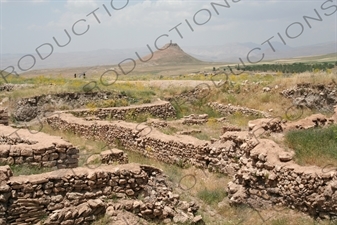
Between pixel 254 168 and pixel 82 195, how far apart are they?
3389mm

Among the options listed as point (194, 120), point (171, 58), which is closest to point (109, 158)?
point (194, 120)

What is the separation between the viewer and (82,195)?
629 centimetres

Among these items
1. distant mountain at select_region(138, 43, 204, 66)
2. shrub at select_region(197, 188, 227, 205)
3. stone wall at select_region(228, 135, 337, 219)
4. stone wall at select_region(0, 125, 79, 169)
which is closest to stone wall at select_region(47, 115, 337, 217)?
stone wall at select_region(228, 135, 337, 219)

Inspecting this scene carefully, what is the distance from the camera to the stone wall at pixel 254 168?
21.0 ft

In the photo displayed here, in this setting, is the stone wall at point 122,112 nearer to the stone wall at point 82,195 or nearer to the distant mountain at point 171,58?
the stone wall at point 82,195

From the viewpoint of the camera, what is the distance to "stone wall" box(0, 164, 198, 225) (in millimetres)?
5836

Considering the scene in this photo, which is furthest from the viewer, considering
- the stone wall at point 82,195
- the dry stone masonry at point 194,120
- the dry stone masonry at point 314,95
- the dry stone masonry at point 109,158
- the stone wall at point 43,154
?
the dry stone masonry at point 314,95

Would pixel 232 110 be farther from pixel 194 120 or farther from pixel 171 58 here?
pixel 171 58

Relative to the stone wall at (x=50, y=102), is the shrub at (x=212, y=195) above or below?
below

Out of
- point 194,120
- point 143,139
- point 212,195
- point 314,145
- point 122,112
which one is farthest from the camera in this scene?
point 122,112

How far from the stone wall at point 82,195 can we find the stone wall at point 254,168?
1.44 metres

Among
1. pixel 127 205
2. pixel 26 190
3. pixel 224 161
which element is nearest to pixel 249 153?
pixel 224 161

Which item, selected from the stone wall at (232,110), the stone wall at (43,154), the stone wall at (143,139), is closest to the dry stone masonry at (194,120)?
the stone wall at (232,110)

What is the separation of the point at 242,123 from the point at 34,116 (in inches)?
347
